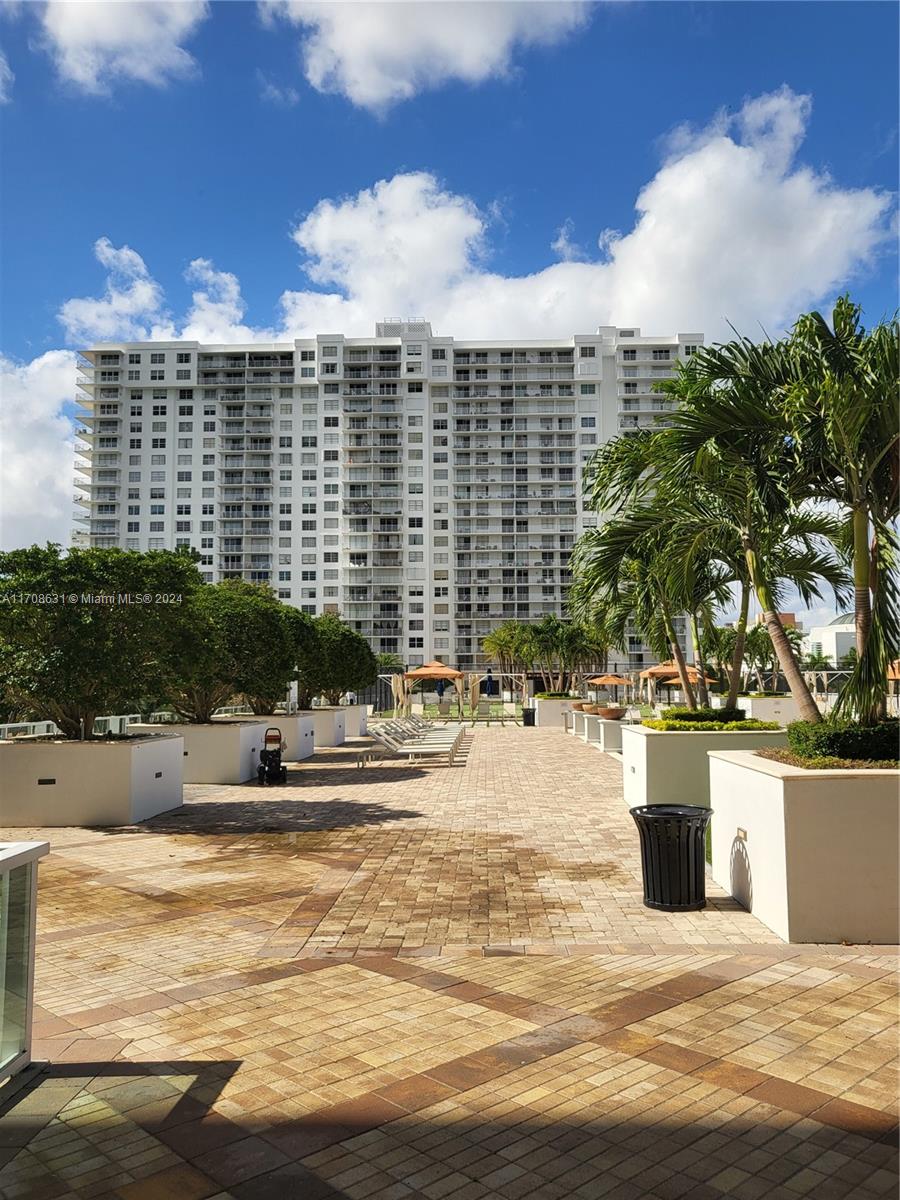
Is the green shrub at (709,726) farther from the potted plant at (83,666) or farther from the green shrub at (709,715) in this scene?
the potted plant at (83,666)

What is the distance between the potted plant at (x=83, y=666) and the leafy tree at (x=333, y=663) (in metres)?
8.75

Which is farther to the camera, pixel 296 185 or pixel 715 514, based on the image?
pixel 296 185

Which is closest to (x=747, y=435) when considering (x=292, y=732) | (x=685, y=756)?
(x=685, y=756)

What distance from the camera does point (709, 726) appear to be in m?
12.6

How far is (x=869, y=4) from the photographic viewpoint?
6383 millimetres

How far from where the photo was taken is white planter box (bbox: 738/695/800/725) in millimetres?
28188

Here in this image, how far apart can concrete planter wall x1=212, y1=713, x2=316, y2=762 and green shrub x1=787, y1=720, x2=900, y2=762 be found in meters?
15.5

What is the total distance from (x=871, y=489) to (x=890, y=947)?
3.92m

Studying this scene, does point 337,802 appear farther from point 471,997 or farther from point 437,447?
point 437,447

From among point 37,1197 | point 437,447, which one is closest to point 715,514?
point 37,1197

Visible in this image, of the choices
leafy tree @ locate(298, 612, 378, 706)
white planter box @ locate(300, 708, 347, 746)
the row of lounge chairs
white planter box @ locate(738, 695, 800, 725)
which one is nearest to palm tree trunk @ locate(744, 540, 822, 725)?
the row of lounge chairs

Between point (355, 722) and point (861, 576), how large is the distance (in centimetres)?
2617

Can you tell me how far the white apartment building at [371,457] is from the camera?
335 feet

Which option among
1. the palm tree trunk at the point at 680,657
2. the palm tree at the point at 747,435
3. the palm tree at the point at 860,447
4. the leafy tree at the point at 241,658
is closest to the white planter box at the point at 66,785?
the leafy tree at the point at 241,658
